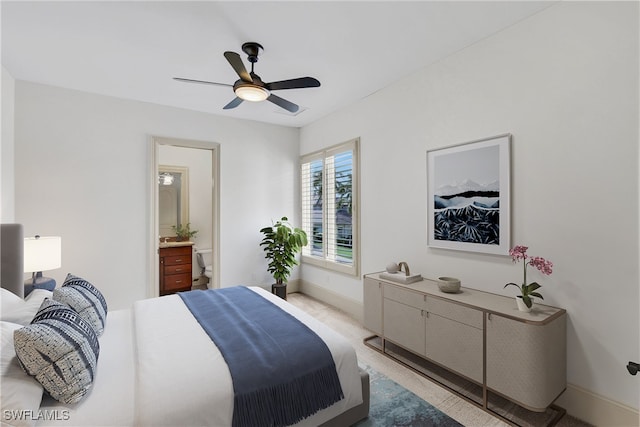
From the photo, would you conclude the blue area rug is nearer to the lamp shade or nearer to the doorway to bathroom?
the lamp shade

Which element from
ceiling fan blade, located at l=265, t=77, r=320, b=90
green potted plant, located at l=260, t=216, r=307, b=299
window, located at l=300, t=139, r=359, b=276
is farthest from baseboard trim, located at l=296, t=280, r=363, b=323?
ceiling fan blade, located at l=265, t=77, r=320, b=90

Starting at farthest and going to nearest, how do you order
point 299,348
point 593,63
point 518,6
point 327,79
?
point 327,79 < point 518,6 < point 593,63 < point 299,348

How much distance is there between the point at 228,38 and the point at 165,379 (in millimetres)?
2569

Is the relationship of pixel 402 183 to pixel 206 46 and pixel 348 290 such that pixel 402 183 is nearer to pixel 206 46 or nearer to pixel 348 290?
pixel 348 290

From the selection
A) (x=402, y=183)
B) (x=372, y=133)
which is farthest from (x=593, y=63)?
(x=372, y=133)

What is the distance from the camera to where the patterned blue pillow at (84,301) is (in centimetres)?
197

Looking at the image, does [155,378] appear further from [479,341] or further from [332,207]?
[332,207]

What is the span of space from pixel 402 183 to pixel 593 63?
5.83 feet

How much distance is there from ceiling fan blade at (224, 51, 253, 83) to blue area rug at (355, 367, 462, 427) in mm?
2749

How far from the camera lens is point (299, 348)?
1.85m

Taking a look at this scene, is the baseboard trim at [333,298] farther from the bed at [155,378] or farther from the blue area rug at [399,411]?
the bed at [155,378]

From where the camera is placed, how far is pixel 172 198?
563 centimetres

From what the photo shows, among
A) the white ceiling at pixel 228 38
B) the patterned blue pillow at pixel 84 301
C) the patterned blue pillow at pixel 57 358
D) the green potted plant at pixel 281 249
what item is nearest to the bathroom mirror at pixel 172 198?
the green potted plant at pixel 281 249

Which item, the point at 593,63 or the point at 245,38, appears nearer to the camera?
the point at 593,63
